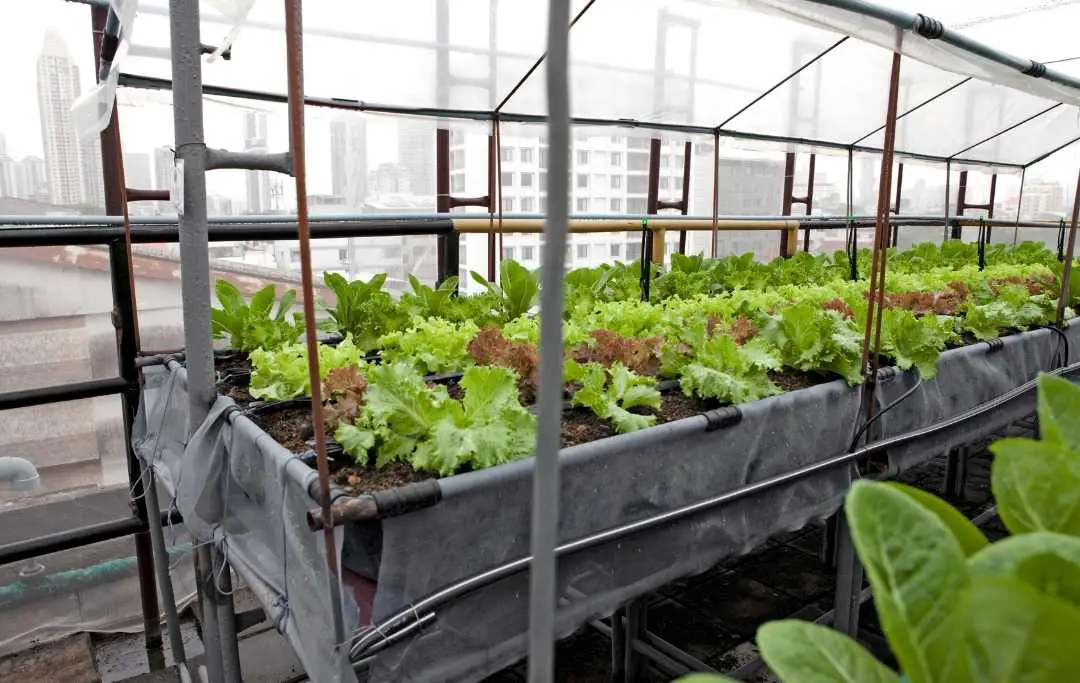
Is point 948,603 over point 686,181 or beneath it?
beneath

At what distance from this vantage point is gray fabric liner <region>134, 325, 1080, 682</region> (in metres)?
1.34

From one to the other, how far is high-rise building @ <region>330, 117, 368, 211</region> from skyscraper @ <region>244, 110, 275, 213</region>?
424 millimetres

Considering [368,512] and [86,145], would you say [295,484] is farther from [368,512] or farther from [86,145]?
[86,145]

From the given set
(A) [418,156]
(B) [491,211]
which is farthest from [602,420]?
(A) [418,156]

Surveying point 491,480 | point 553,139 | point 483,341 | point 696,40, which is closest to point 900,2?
point 696,40

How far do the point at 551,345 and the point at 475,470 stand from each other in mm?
1031

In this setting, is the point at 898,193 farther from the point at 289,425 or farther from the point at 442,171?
the point at 289,425

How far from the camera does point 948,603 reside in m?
0.52

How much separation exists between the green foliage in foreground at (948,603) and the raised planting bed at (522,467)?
2.82 ft

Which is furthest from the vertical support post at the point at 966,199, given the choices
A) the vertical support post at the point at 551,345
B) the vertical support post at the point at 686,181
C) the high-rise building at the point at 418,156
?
the vertical support post at the point at 551,345

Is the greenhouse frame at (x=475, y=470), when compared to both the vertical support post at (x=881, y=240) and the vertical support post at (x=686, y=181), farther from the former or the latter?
the vertical support post at (x=686, y=181)

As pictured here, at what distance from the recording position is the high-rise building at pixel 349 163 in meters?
4.36

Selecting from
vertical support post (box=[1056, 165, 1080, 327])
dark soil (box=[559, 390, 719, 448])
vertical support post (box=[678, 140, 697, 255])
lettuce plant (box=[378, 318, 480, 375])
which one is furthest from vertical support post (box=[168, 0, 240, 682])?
vertical support post (box=[678, 140, 697, 255])

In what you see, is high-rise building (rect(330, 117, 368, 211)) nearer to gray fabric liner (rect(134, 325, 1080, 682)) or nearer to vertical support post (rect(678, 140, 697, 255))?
gray fabric liner (rect(134, 325, 1080, 682))
